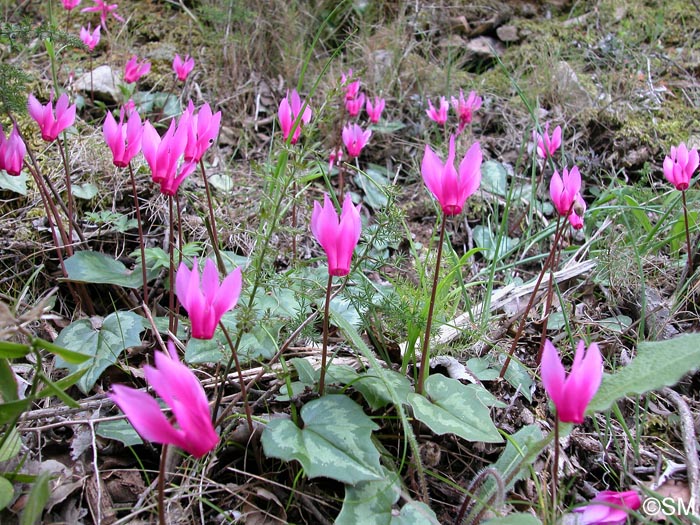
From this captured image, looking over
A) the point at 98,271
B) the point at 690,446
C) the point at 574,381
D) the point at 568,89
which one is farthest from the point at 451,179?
the point at 568,89

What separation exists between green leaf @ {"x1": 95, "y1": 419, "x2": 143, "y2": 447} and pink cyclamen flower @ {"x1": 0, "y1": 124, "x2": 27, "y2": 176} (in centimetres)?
73

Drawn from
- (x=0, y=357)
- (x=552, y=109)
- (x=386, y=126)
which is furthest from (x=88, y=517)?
(x=552, y=109)

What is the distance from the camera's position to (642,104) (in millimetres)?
3184

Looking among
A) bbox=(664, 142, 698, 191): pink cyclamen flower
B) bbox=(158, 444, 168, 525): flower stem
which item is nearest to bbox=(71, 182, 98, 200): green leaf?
bbox=(158, 444, 168, 525): flower stem

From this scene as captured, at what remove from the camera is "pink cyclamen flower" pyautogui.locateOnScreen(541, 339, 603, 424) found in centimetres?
88

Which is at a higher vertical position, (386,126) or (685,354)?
(685,354)

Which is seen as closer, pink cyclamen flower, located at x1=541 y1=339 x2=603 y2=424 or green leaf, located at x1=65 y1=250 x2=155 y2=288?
pink cyclamen flower, located at x1=541 y1=339 x2=603 y2=424

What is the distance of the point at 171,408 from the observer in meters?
0.76

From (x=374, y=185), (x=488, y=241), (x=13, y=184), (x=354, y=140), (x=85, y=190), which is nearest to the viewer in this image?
(x=13, y=184)

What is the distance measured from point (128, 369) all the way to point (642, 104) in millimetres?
→ 3100

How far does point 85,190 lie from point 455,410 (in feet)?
5.27

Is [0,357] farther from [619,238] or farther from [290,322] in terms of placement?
[619,238]

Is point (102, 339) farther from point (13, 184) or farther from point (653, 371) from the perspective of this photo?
point (653, 371)

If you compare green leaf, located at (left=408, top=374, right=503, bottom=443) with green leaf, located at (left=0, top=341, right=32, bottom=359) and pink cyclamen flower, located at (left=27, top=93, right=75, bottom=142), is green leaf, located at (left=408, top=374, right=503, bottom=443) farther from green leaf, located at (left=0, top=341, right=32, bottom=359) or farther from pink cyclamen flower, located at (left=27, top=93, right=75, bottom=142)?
pink cyclamen flower, located at (left=27, top=93, right=75, bottom=142)
